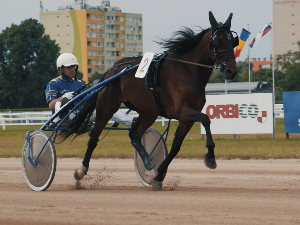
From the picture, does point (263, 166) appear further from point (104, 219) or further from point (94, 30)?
point (94, 30)

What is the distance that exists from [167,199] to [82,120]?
2.21 metres

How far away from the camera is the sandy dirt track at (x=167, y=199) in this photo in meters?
4.73

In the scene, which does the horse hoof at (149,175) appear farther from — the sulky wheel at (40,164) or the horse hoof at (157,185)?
the sulky wheel at (40,164)

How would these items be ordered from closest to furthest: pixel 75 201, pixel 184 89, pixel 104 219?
pixel 104 219
pixel 75 201
pixel 184 89

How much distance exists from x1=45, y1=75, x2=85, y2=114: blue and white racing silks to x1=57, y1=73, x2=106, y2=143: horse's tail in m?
0.40

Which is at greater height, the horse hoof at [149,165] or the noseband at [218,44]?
the noseband at [218,44]

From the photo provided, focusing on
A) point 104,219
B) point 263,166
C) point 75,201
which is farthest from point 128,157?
point 104,219

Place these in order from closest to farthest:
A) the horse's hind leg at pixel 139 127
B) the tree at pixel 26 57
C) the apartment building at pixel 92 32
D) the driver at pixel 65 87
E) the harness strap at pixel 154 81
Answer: the harness strap at pixel 154 81, the horse's hind leg at pixel 139 127, the driver at pixel 65 87, the tree at pixel 26 57, the apartment building at pixel 92 32

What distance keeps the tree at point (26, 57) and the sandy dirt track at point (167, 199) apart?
151 ft

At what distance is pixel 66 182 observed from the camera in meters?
7.77

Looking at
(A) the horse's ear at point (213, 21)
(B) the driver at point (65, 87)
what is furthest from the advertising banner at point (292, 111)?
(A) the horse's ear at point (213, 21)

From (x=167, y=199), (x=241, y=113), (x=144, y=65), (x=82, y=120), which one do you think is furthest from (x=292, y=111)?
(x=167, y=199)

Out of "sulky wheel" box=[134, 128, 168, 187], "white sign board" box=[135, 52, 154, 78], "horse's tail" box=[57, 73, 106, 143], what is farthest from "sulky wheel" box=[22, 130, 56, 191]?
"white sign board" box=[135, 52, 154, 78]

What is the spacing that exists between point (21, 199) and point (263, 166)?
14.9 feet
